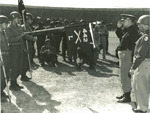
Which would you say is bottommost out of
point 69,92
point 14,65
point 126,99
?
point 69,92

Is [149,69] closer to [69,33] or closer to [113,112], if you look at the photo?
[113,112]

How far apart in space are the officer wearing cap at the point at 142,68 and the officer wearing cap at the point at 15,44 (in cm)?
382

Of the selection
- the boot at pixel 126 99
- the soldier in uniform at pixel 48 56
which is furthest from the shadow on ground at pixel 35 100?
the soldier in uniform at pixel 48 56

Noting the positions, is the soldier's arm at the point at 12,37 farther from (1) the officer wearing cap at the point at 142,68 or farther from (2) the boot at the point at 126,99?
(1) the officer wearing cap at the point at 142,68

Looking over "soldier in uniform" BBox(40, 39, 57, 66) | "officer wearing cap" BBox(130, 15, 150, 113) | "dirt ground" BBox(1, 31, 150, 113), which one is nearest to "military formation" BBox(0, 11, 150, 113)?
"officer wearing cap" BBox(130, 15, 150, 113)

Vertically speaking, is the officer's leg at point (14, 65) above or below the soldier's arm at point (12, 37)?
below

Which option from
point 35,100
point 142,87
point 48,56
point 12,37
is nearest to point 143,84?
point 142,87

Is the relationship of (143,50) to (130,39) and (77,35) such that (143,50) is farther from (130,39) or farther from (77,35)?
(77,35)

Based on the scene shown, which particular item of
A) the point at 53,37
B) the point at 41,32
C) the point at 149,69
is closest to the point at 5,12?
the point at 53,37

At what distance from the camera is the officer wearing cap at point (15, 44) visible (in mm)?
8641

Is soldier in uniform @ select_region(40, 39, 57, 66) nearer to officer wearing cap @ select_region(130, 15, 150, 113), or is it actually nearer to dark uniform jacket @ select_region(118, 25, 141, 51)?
dark uniform jacket @ select_region(118, 25, 141, 51)

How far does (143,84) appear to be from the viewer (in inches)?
246

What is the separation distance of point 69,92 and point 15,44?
216 centimetres

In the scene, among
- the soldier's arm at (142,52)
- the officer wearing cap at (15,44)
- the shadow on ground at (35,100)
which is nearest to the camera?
the soldier's arm at (142,52)
